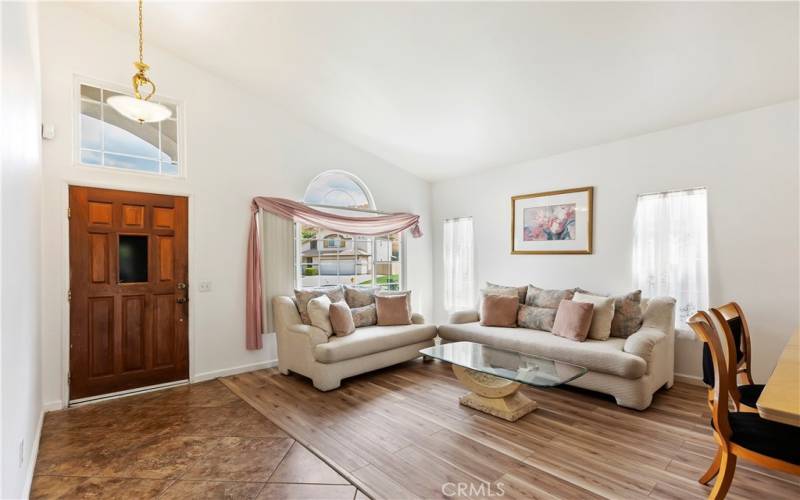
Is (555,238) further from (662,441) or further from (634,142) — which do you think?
(662,441)

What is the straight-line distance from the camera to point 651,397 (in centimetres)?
330

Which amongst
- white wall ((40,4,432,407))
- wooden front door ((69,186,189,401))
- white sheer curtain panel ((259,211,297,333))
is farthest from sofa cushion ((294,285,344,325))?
wooden front door ((69,186,189,401))

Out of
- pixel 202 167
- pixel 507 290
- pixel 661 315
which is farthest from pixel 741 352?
pixel 202 167

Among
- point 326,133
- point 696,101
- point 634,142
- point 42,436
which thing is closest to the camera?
point 42,436

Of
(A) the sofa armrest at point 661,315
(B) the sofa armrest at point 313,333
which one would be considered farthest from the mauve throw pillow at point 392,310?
(A) the sofa armrest at point 661,315

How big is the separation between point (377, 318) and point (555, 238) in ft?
7.96

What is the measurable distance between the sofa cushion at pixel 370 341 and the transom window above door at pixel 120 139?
240 centimetres

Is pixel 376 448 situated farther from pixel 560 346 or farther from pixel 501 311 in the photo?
pixel 501 311

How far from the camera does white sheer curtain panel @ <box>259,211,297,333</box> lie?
14.6ft

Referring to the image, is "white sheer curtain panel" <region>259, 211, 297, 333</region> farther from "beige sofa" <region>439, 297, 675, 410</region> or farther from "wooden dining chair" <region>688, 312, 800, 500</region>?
"wooden dining chair" <region>688, 312, 800, 500</region>

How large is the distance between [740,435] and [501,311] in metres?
2.80

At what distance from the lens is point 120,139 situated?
3760mm

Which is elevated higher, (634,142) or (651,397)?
(634,142)

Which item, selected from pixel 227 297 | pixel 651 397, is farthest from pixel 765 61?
pixel 227 297
